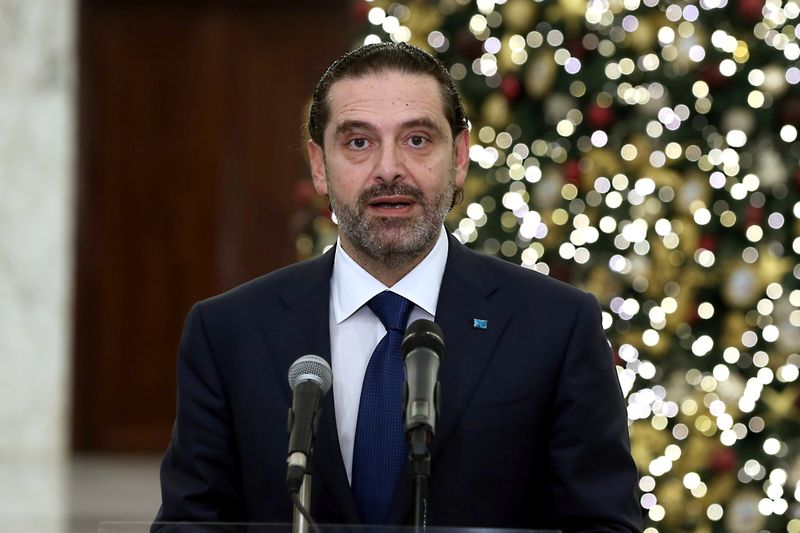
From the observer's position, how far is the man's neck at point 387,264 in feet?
7.43

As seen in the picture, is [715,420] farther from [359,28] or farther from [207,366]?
[207,366]

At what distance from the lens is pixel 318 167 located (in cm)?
240

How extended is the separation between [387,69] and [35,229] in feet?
18.7

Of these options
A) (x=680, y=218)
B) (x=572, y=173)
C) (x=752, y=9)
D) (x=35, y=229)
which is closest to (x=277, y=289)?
(x=572, y=173)

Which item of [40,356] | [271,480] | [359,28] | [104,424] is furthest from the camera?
[104,424]

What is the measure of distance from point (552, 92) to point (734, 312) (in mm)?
1134

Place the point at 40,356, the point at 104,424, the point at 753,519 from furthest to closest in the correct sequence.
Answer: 1. the point at 104,424
2. the point at 40,356
3. the point at 753,519

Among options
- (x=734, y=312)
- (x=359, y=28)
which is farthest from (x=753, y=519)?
(x=359, y=28)

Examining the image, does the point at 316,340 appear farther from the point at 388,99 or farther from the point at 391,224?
the point at 388,99

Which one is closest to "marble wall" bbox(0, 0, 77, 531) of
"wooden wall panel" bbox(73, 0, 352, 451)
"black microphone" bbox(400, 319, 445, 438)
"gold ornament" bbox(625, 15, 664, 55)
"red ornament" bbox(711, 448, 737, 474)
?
"wooden wall panel" bbox(73, 0, 352, 451)

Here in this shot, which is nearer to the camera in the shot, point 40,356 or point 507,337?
point 507,337

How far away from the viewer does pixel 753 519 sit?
4746 mm

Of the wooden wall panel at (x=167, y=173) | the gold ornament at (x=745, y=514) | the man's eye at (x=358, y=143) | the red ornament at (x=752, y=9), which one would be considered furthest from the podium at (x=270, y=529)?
the wooden wall panel at (x=167, y=173)

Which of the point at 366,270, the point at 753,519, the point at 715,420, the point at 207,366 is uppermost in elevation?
the point at 366,270
